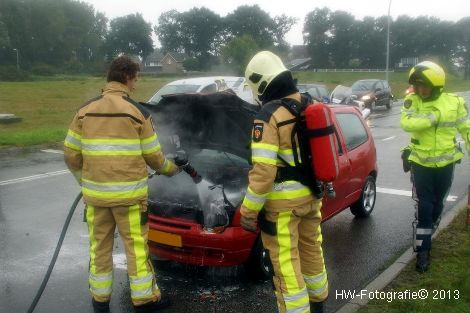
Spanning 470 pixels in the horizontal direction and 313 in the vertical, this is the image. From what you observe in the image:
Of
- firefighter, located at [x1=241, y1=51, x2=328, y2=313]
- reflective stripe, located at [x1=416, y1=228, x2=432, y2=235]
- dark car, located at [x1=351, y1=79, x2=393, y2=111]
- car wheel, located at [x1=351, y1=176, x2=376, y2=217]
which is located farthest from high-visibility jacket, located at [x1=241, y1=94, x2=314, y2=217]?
dark car, located at [x1=351, y1=79, x2=393, y2=111]

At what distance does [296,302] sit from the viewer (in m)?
3.40

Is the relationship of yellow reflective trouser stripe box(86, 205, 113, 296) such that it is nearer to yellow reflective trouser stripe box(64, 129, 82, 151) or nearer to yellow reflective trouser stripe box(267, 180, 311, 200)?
yellow reflective trouser stripe box(64, 129, 82, 151)

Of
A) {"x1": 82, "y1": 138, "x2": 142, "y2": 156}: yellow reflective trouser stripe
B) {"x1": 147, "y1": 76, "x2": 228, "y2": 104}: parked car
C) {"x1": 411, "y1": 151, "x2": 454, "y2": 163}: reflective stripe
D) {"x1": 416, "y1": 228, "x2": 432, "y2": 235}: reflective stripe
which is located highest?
{"x1": 82, "y1": 138, "x2": 142, "y2": 156}: yellow reflective trouser stripe

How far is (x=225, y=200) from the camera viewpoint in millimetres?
4617

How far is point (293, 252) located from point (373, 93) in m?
24.7

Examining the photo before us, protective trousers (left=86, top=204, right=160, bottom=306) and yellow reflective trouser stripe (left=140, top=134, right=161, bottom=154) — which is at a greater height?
yellow reflective trouser stripe (left=140, top=134, right=161, bottom=154)

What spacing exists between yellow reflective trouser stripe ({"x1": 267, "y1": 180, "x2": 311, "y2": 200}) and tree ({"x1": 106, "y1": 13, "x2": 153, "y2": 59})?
4294 inches

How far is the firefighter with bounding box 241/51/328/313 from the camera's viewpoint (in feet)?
10.8

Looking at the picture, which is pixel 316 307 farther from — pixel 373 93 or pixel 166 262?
pixel 373 93

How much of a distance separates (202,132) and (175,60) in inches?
4197

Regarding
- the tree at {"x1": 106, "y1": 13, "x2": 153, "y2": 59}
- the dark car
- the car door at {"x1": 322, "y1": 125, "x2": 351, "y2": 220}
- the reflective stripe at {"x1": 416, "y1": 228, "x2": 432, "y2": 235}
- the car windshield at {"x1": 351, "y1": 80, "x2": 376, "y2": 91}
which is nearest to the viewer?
the reflective stripe at {"x1": 416, "y1": 228, "x2": 432, "y2": 235}

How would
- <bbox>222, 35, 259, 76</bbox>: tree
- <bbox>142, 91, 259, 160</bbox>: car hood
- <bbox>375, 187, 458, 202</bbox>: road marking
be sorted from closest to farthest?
<bbox>142, 91, 259, 160</bbox>: car hood, <bbox>375, 187, 458, 202</bbox>: road marking, <bbox>222, 35, 259, 76</bbox>: tree

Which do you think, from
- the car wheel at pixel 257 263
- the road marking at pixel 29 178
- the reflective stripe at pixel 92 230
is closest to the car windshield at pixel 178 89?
the road marking at pixel 29 178

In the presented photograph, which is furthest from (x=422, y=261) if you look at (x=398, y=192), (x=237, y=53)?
(x=237, y=53)
